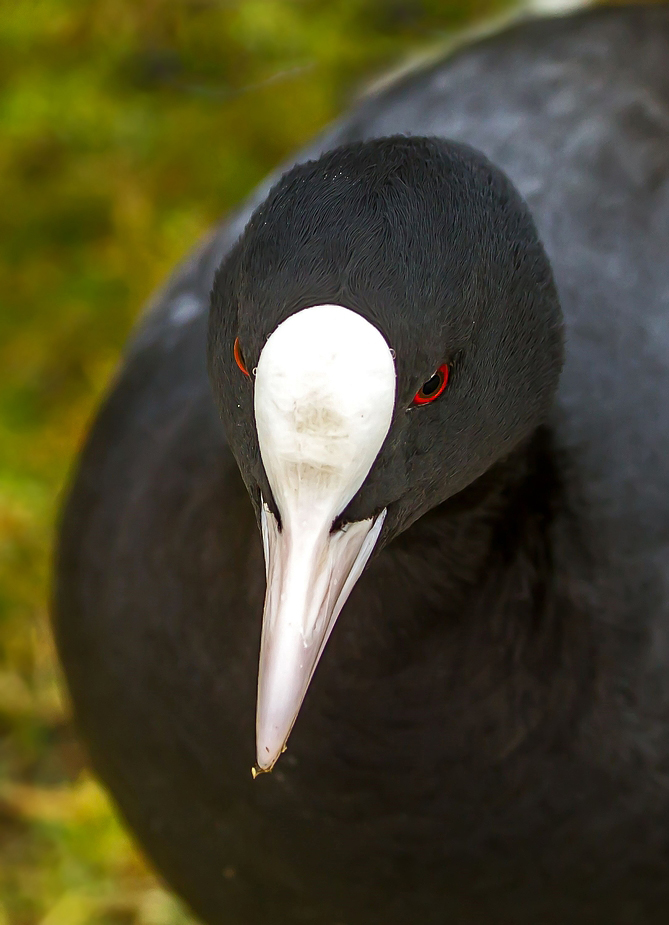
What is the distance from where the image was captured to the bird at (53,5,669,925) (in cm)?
142

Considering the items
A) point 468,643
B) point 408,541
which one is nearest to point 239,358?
point 408,541

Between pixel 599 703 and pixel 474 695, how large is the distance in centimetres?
19

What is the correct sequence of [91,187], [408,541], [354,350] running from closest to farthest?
[354,350] < [408,541] < [91,187]

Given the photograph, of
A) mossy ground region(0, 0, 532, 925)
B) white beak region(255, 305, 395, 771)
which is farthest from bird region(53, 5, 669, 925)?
mossy ground region(0, 0, 532, 925)

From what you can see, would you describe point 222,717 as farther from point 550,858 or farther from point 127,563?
point 550,858

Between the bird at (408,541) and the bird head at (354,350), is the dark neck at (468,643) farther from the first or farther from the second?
the bird head at (354,350)

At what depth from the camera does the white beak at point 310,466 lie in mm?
1352

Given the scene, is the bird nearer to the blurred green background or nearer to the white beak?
the white beak

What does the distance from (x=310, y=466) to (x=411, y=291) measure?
0.21 m

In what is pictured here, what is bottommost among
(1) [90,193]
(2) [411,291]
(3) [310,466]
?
(3) [310,466]

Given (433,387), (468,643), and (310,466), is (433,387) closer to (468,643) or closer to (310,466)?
(310,466)

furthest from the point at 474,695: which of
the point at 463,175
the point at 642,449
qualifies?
the point at 463,175

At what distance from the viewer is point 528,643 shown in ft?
6.29

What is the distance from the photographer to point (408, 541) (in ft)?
5.98
